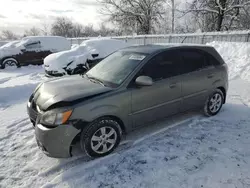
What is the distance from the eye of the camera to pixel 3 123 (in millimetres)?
4363

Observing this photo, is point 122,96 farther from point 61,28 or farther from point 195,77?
point 61,28

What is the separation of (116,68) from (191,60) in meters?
1.57

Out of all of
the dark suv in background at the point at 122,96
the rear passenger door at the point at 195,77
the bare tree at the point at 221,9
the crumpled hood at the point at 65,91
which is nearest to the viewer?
the dark suv in background at the point at 122,96

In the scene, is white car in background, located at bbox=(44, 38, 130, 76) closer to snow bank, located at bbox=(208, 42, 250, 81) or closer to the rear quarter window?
snow bank, located at bbox=(208, 42, 250, 81)

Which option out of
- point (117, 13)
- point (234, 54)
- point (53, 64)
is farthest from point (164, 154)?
point (117, 13)

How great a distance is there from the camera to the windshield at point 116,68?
3.38 metres

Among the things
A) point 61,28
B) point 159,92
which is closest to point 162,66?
point 159,92

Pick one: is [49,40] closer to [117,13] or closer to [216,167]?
[216,167]

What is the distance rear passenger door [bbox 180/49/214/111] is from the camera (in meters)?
3.96

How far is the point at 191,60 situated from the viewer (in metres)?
4.09

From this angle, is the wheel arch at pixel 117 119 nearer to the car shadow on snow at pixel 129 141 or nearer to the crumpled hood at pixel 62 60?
the car shadow on snow at pixel 129 141

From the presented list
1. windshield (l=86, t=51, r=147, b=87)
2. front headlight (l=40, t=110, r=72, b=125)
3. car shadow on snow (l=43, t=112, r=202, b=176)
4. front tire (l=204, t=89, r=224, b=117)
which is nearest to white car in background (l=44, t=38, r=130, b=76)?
windshield (l=86, t=51, r=147, b=87)

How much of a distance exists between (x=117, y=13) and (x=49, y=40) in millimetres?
15405

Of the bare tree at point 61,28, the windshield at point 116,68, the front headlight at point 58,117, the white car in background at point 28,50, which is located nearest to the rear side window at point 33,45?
the white car in background at point 28,50
